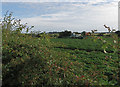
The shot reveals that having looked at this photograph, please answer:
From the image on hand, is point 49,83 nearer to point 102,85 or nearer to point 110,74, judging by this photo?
point 102,85

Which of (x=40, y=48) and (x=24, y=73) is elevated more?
(x=40, y=48)

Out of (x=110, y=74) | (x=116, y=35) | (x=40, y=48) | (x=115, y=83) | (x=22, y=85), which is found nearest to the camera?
(x=116, y=35)

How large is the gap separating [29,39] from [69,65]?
1.48m

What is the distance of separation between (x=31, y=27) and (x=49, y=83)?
197cm

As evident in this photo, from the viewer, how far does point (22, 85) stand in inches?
120

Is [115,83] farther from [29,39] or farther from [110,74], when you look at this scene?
[29,39]

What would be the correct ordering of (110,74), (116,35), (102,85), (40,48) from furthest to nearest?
(110,74) < (40,48) < (102,85) < (116,35)

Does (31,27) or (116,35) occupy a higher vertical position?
(31,27)

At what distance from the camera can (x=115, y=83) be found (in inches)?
147

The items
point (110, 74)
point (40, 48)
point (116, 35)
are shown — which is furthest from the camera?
point (110, 74)

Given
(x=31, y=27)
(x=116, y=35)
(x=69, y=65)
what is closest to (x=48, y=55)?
(x=69, y=65)

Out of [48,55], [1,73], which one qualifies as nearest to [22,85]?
[1,73]

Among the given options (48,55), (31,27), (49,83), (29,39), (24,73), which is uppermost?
(31,27)

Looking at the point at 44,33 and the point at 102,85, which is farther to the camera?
the point at 44,33
